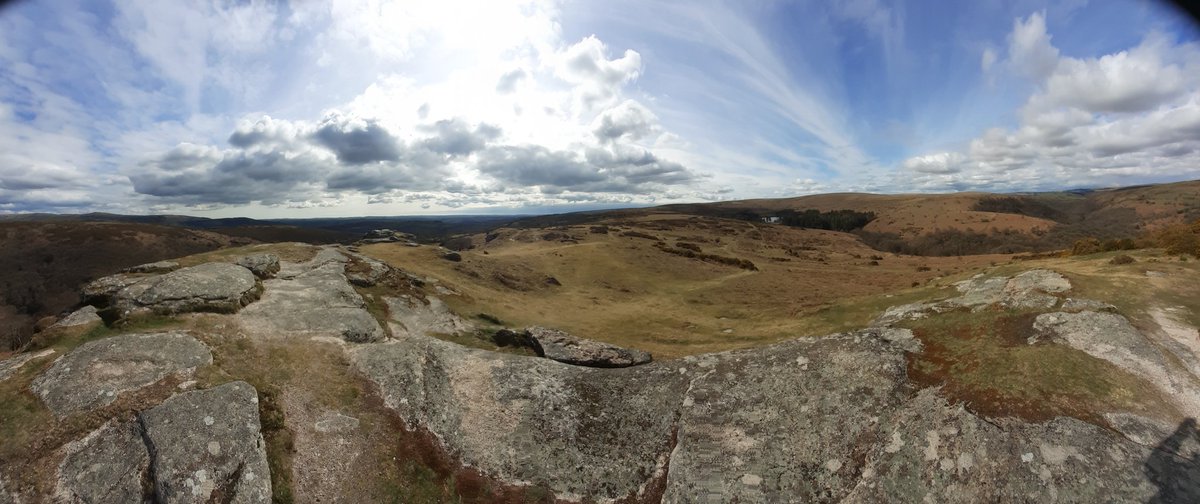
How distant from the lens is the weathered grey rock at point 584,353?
76.1 feet

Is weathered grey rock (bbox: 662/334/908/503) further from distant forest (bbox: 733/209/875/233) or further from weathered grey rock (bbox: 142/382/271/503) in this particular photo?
distant forest (bbox: 733/209/875/233)

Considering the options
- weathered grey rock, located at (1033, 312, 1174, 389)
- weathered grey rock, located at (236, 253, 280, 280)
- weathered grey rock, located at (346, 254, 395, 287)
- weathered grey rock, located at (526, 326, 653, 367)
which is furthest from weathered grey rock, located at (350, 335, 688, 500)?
weathered grey rock, located at (1033, 312, 1174, 389)

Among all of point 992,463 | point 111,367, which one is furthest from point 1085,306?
point 111,367

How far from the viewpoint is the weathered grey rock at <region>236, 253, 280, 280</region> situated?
2664 cm

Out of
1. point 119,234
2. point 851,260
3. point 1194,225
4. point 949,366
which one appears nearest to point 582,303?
point 949,366

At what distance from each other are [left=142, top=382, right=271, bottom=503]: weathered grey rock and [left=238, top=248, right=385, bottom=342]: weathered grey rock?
573 cm

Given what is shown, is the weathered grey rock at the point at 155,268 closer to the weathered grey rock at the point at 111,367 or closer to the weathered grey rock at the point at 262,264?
the weathered grey rock at the point at 262,264

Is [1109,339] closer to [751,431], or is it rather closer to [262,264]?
[751,431]

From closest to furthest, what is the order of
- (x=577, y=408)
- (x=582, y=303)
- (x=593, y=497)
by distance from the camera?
(x=593, y=497) → (x=577, y=408) → (x=582, y=303)

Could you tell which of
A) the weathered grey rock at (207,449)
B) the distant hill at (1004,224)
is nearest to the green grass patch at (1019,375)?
the weathered grey rock at (207,449)

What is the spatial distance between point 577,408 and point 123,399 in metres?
14.5

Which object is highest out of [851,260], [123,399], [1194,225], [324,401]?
[1194,225]

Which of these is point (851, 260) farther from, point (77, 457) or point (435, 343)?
point (77, 457)

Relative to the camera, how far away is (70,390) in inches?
553
